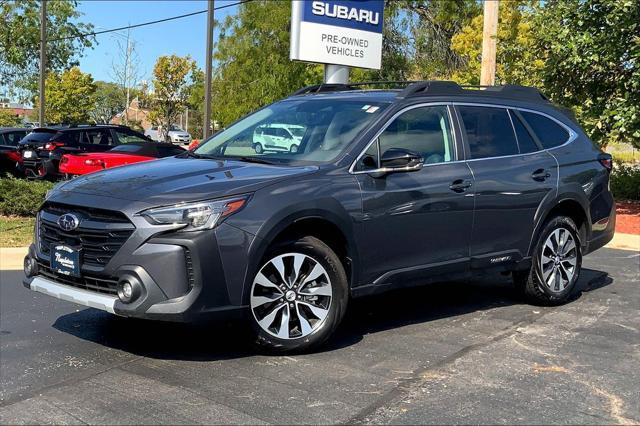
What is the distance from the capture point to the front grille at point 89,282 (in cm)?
439

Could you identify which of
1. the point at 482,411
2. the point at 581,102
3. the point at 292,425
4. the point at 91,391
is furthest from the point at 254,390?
the point at 581,102

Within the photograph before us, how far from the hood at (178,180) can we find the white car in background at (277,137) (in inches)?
15.8

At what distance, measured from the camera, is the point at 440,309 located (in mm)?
6316

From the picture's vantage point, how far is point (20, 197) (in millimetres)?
11781

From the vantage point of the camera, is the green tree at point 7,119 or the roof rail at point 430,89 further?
the green tree at point 7,119

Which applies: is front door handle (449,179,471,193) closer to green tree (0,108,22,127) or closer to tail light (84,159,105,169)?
tail light (84,159,105,169)

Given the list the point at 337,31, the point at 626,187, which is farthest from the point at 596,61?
the point at 337,31

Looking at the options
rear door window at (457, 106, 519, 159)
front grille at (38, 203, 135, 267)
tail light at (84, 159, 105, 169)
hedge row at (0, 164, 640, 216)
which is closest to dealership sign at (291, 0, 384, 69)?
tail light at (84, 159, 105, 169)

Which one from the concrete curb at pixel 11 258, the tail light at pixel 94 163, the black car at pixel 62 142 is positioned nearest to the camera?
the concrete curb at pixel 11 258

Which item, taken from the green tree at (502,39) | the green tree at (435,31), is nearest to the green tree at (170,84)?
the green tree at (435,31)

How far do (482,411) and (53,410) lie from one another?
2.35 m

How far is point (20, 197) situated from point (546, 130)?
882 centimetres

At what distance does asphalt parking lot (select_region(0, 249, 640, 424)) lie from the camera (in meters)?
3.85

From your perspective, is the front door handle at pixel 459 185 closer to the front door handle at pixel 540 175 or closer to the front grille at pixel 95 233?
the front door handle at pixel 540 175
